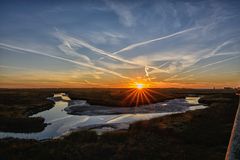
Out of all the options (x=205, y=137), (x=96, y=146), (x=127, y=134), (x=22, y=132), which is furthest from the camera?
(x=22, y=132)

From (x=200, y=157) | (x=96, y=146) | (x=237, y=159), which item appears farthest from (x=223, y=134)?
(x=237, y=159)

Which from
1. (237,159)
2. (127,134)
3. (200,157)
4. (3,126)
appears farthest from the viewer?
(3,126)

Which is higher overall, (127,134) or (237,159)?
(237,159)

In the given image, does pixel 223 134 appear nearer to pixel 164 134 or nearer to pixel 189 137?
pixel 189 137

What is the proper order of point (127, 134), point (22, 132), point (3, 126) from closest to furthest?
point (127, 134), point (22, 132), point (3, 126)

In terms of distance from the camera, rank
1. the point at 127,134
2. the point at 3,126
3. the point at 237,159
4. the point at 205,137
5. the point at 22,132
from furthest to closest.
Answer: the point at 3,126 → the point at 22,132 → the point at 127,134 → the point at 205,137 → the point at 237,159

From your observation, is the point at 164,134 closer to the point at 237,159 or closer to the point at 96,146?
the point at 96,146

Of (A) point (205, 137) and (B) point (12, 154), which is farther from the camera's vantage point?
(A) point (205, 137)

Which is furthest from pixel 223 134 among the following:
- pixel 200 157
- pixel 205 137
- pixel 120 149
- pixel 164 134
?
pixel 120 149

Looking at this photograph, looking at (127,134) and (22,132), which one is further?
(22,132)
